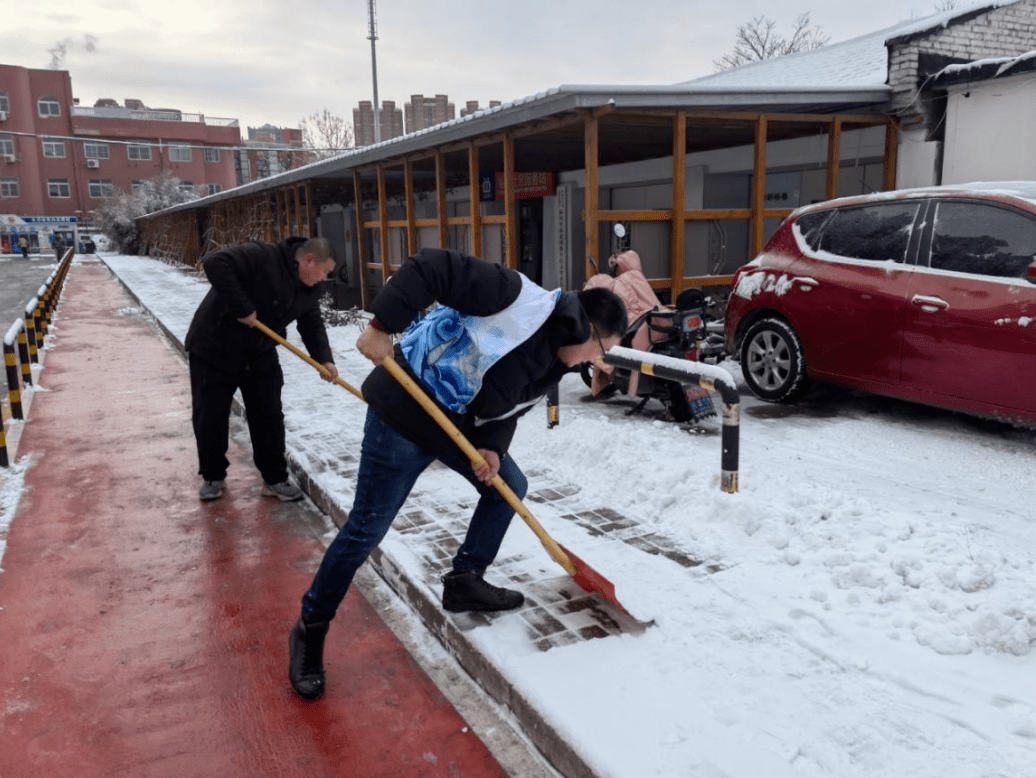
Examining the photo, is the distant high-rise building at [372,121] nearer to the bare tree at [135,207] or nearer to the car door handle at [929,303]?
the bare tree at [135,207]

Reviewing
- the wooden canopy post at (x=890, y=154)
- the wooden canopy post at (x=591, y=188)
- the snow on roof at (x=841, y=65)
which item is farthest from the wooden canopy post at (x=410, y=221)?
the wooden canopy post at (x=890, y=154)

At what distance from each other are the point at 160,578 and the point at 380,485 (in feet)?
6.87

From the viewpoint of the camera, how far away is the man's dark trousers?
18.2 feet

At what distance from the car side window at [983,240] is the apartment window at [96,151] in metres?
77.7

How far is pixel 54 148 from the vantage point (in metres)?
69.1

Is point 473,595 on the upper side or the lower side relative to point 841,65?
lower

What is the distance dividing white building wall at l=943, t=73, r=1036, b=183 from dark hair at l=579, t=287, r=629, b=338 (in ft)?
25.7

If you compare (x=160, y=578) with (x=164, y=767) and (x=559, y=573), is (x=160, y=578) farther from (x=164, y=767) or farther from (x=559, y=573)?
(x=559, y=573)

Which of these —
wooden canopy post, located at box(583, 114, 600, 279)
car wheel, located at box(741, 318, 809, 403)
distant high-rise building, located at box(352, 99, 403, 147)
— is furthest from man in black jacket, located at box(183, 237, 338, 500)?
distant high-rise building, located at box(352, 99, 403, 147)

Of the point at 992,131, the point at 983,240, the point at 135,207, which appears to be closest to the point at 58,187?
the point at 135,207

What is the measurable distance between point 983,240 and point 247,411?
5231mm

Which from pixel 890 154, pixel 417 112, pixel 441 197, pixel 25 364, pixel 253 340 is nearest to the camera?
pixel 253 340

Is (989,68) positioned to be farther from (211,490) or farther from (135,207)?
(135,207)

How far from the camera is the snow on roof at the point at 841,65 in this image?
32.3 feet
